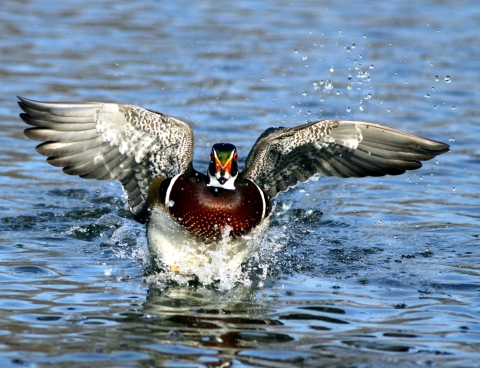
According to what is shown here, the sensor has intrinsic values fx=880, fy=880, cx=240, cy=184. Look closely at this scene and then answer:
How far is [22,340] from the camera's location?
5637mm

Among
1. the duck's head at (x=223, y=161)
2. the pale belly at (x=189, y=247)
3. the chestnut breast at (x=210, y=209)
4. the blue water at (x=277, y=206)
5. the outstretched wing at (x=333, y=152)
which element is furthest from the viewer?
the outstretched wing at (x=333, y=152)

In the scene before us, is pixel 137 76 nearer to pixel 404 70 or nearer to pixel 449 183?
pixel 404 70

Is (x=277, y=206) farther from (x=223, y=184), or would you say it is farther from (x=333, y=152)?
(x=223, y=184)

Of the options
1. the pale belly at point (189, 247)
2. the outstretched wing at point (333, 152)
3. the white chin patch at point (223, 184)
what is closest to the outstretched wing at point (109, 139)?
the white chin patch at point (223, 184)

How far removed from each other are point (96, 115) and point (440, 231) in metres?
3.59

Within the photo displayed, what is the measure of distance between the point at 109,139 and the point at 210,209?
1.07 m

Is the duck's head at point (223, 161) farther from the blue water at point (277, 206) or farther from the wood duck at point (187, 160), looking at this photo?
the blue water at point (277, 206)

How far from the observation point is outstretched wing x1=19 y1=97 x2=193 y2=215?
704 centimetres

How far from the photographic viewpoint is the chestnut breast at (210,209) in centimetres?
698

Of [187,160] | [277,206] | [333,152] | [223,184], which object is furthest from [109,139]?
[277,206]

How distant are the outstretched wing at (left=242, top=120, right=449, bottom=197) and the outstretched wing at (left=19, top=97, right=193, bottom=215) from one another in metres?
0.75

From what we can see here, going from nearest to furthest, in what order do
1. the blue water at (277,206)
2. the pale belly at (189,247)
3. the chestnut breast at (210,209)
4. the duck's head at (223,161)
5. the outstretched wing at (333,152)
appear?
1. the blue water at (277,206)
2. the duck's head at (223,161)
3. the chestnut breast at (210,209)
4. the pale belly at (189,247)
5. the outstretched wing at (333,152)

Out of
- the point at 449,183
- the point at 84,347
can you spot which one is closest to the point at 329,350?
the point at 84,347

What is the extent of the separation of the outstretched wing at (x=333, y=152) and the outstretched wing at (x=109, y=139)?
75 centimetres
